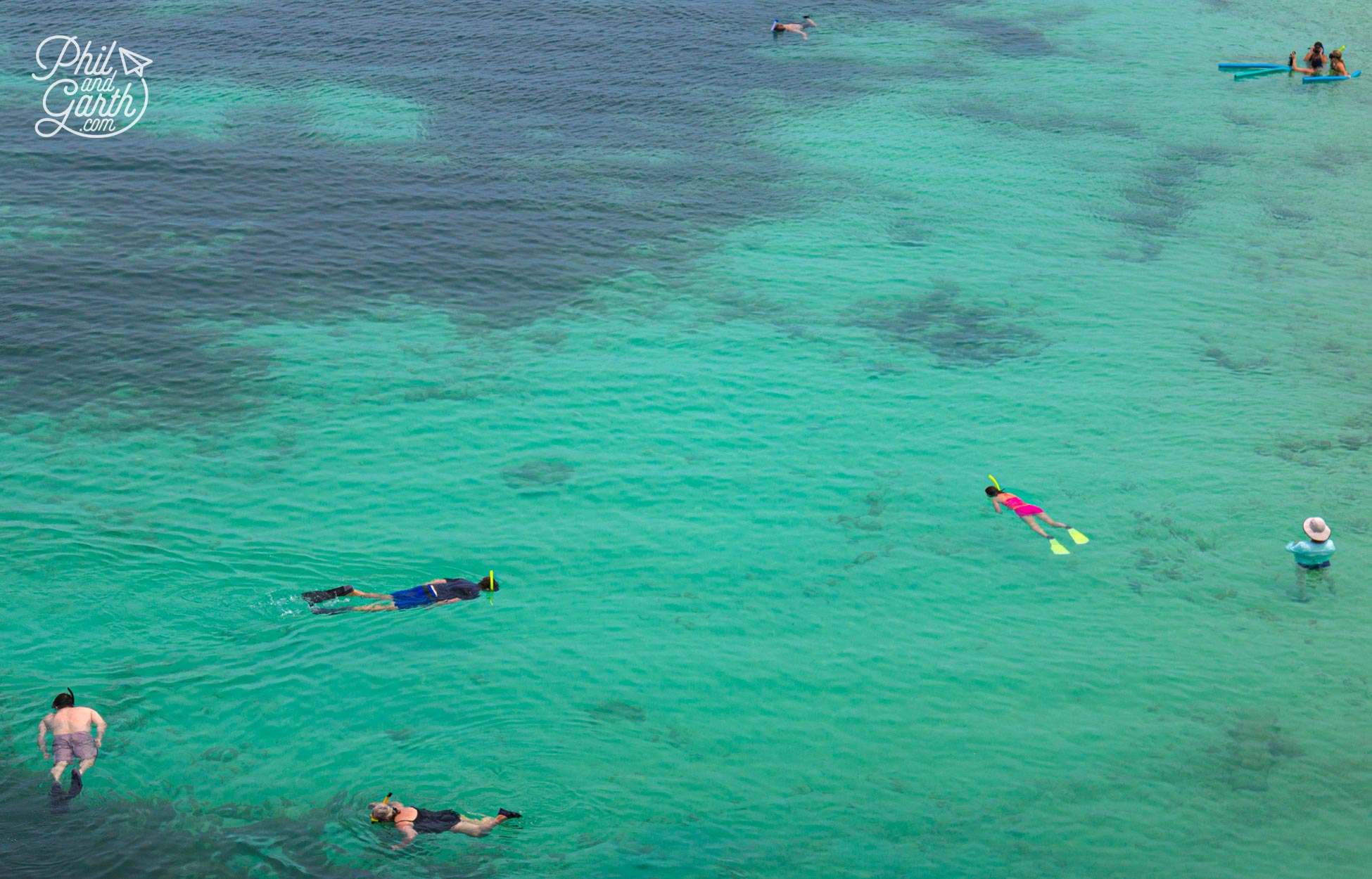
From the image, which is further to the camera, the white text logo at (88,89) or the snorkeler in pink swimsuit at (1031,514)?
the white text logo at (88,89)

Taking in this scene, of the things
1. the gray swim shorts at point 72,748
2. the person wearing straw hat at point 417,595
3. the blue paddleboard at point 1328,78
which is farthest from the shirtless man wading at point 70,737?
the blue paddleboard at point 1328,78

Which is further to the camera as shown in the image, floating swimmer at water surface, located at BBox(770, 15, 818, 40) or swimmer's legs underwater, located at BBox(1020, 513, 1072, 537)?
floating swimmer at water surface, located at BBox(770, 15, 818, 40)

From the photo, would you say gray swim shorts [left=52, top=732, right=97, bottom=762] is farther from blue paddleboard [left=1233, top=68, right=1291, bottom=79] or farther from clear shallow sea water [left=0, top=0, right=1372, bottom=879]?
blue paddleboard [left=1233, top=68, right=1291, bottom=79]

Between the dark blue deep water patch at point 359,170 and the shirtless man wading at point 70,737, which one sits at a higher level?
the dark blue deep water patch at point 359,170

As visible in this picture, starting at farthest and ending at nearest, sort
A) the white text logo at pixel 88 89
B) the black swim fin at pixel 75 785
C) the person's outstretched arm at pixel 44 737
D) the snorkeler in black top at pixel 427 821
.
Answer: the white text logo at pixel 88 89, the person's outstretched arm at pixel 44 737, the black swim fin at pixel 75 785, the snorkeler in black top at pixel 427 821

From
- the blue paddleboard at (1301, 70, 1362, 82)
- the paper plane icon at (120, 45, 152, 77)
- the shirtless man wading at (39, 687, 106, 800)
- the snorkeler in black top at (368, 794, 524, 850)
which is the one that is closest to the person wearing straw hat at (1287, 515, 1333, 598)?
the snorkeler in black top at (368, 794, 524, 850)

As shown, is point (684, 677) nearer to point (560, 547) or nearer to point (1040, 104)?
point (560, 547)

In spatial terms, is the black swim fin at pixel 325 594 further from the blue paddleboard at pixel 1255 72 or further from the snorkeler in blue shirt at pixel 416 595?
the blue paddleboard at pixel 1255 72

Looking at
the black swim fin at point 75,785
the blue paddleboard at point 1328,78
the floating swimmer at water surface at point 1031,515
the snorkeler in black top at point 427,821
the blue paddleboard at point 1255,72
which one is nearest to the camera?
the snorkeler in black top at point 427,821
